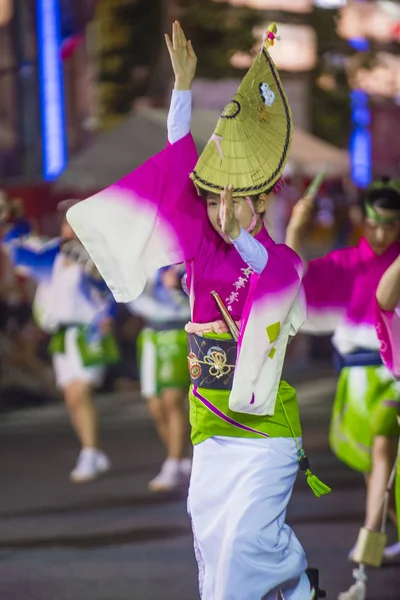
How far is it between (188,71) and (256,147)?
42 cm

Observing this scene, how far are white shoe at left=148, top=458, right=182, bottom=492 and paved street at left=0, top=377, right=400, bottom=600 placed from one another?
88 mm

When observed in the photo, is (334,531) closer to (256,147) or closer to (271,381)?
(271,381)

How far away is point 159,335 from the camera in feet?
24.8

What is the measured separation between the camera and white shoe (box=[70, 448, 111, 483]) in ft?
25.9

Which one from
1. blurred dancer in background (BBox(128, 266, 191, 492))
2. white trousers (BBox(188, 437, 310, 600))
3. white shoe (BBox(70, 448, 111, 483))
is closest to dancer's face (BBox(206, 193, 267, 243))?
white trousers (BBox(188, 437, 310, 600))

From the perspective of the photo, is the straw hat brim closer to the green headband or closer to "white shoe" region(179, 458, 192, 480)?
the green headband

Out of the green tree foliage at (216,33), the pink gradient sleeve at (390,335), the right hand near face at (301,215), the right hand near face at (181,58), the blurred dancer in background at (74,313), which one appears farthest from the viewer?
the green tree foliage at (216,33)

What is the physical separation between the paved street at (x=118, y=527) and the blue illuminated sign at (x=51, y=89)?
5.24 m

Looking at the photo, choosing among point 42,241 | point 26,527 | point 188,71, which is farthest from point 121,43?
point 188,71

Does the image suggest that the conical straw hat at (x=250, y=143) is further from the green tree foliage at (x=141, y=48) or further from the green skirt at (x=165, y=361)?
the green tree foliage at (x=141, y=48)

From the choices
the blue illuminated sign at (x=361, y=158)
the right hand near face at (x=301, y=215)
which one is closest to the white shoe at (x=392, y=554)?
the right hand near face at (x=301, y=215)

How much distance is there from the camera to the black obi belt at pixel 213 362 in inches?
156

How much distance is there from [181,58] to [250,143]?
43 centimetres

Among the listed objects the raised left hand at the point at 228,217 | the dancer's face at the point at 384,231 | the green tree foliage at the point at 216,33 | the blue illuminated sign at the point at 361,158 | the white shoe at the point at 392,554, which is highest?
the raised left hand at the point at 228,217
